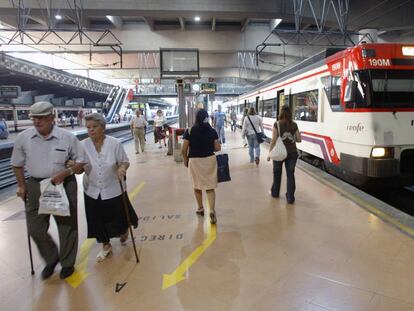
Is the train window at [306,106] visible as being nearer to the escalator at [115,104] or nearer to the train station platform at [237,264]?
the train station platform at [237,264]

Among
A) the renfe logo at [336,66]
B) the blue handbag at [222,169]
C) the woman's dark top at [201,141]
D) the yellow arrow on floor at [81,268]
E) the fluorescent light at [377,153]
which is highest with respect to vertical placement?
the renfe logo at [336,66]

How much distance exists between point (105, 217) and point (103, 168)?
579 mm

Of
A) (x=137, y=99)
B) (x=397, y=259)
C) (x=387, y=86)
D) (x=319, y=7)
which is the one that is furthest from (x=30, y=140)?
(x=137, y=99)

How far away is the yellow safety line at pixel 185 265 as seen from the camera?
10.4 ft

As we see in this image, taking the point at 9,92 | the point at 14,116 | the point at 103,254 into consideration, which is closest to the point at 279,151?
the point at 103,254

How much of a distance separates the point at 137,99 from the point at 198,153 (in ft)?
134

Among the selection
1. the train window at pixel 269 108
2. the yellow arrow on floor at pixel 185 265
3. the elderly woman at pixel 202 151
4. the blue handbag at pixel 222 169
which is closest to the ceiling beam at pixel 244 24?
the train window at pixel 269 108

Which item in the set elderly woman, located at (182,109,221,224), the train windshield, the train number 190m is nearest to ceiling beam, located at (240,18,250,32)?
the train number 190m

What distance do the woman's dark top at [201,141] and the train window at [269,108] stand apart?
8803mm

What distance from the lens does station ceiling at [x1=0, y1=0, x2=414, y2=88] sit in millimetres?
12164

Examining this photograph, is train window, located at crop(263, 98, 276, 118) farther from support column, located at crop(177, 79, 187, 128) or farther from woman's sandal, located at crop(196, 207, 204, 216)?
woman's sandal, located at crop(196, 207, 204, 216)

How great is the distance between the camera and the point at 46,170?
10.3ft

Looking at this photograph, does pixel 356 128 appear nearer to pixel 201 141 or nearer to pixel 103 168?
pixel 201 141

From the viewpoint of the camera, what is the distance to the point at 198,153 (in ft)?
14.7
